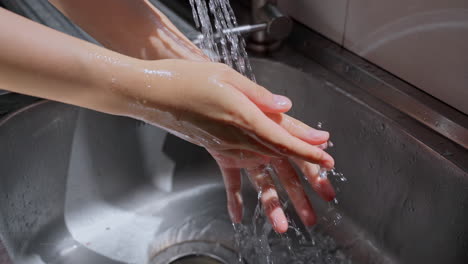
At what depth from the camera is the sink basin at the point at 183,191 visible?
26.6 inches

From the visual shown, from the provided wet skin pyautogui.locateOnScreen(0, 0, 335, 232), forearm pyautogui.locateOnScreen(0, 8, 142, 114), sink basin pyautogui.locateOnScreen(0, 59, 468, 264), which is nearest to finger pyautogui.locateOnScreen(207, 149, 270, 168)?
wet skin pyautogui.locateOnScreen(0, 0, 335, 232)

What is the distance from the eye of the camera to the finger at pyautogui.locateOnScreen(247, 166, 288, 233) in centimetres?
55

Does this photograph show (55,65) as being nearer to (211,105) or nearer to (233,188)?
(211,105)

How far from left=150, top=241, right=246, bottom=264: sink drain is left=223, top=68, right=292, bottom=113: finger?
1.33ft

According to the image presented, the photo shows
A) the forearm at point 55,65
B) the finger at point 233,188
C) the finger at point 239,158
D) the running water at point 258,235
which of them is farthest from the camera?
the running water at point 258,235

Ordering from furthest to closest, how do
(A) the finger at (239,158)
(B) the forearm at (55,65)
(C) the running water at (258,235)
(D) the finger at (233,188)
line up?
1. (C) the running water at (258,235)
2. (D) the finger at (233,188)
3. (A) the finger at (239,158)
4. (B) the forearm at (55,65)

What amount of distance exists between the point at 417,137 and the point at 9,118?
63 centimetres

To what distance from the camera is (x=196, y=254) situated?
31.7 inches

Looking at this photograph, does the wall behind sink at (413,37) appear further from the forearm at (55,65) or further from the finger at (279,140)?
the forearm at (55,65)

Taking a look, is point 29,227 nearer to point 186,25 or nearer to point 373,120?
point 186,25

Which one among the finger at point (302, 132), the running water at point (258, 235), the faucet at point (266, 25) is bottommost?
the running water at point (258, 235)

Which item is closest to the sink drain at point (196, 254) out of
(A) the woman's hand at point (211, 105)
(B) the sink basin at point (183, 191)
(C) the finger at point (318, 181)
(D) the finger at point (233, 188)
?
(B) the sink basin at point (183, 191)

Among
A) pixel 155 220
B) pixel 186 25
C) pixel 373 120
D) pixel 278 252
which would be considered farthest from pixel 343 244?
pixel 186 25

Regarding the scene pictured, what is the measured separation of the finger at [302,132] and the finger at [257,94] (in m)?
0.03
